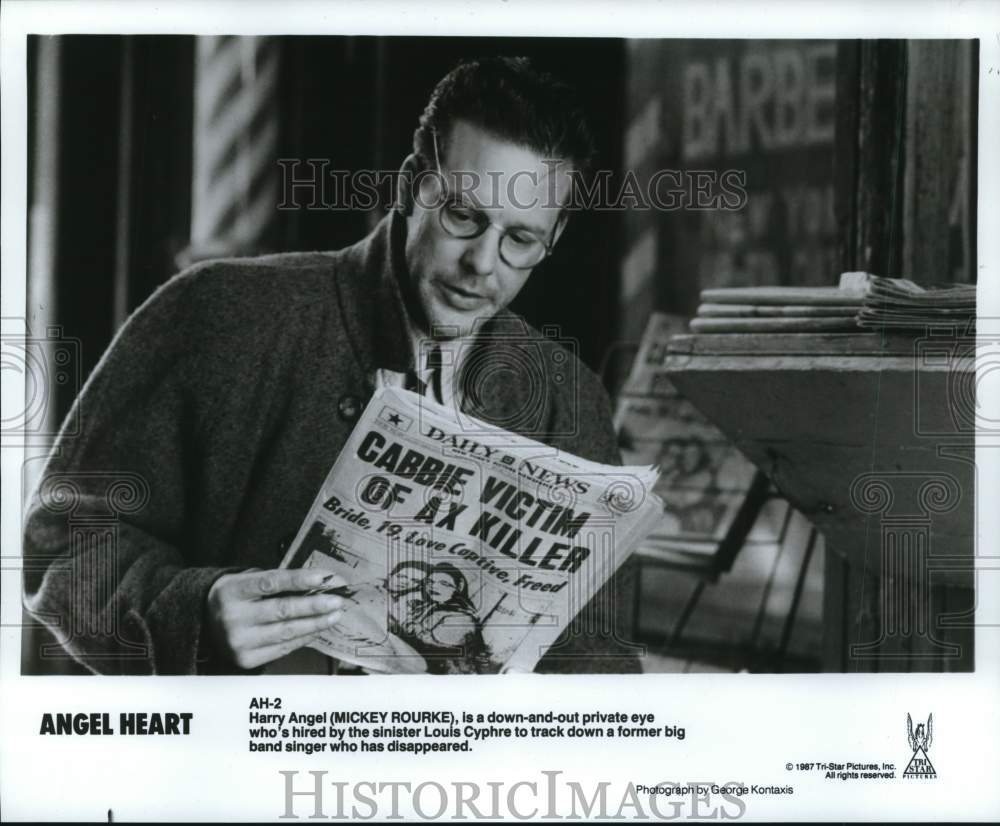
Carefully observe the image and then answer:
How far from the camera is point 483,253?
114 inches

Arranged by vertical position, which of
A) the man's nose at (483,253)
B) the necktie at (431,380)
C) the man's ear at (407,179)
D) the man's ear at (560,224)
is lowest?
the necktie at (431,380)

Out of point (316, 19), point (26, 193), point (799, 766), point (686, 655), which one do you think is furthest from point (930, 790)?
point (26, 193)

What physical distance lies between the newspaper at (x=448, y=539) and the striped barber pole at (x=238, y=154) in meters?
0.47

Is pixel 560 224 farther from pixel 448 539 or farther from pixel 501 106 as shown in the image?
pixel 448 539

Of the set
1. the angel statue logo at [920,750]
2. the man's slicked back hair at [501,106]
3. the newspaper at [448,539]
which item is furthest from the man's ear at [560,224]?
the angel statue logo at [920,750]

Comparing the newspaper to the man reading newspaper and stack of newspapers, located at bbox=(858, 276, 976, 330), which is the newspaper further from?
stack of newspapers, located at bbox=(858, 276, 976, 330)

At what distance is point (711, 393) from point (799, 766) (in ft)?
2.63

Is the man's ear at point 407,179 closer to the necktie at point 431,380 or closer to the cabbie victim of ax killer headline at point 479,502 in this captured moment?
the necktie at point 431,380

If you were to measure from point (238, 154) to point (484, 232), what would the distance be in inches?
22.3

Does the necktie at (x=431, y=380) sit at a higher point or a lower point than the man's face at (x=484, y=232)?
lower

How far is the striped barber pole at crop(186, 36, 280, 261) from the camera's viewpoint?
293 cm

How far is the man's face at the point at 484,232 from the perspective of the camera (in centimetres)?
287

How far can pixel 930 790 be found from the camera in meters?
2.95

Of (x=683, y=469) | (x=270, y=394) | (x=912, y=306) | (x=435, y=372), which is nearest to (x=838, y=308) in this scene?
(x=912, y=306)
